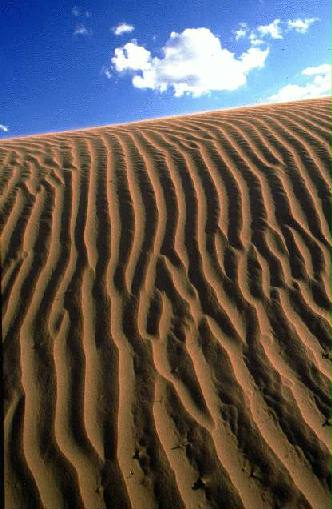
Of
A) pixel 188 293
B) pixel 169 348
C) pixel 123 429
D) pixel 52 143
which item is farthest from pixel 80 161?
pixel 123 429

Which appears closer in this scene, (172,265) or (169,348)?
(169,348)

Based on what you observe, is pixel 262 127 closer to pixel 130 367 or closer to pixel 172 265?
pixel 172 265

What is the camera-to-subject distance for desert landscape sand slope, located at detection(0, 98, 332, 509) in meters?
2.26

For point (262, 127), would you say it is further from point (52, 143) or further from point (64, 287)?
point (64, 287)

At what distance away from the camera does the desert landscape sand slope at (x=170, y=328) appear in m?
2.26

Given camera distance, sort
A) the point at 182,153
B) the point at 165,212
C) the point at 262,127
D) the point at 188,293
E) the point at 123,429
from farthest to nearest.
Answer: the point at 262,127 < the point at 182,153 < the point at 165,212 < the point at 188,293 < the point at 123,429

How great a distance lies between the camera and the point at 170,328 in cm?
301

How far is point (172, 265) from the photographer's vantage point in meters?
3.51

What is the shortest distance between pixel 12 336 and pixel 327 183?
3.20 meters

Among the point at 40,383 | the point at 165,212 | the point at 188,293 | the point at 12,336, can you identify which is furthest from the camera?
the point at 165,212

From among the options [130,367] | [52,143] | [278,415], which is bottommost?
[278,415]

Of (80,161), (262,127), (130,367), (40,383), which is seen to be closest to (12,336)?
(40,383)

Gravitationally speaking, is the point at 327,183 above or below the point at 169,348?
above

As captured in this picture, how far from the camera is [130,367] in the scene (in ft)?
9.11
